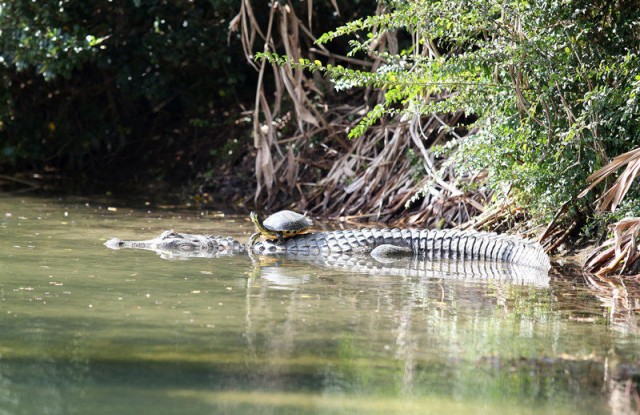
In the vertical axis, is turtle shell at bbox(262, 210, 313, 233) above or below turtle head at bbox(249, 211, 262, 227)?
below

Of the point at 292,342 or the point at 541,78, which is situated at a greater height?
the point at 541,78

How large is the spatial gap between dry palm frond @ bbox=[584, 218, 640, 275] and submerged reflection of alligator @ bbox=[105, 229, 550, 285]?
0.41 metres

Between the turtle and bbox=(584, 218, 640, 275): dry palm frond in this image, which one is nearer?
bbox=(584, 218, 640, 275): dry palm frond

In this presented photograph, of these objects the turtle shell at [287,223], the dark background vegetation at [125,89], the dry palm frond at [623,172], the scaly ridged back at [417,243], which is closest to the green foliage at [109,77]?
the dark background vegetation at [125,89]

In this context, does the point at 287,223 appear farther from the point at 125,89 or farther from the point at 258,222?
the point at 125,89

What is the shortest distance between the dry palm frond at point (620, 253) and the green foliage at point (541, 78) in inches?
24.7

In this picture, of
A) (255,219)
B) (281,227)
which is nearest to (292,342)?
(255,219)

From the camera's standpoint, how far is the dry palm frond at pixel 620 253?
6824mm

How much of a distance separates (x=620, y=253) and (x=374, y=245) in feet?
8.30

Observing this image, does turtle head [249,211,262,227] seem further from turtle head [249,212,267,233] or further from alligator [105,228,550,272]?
alligator [105,228,550,272]

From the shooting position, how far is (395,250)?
8773mm

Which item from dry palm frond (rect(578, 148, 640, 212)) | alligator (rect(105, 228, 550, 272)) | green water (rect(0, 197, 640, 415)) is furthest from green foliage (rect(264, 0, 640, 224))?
green water (rect(0, 197, 640, 415))

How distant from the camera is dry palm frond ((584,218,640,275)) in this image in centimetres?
682

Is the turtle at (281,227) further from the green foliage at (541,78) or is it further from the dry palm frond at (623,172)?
the dry palm frond at (623,172)
